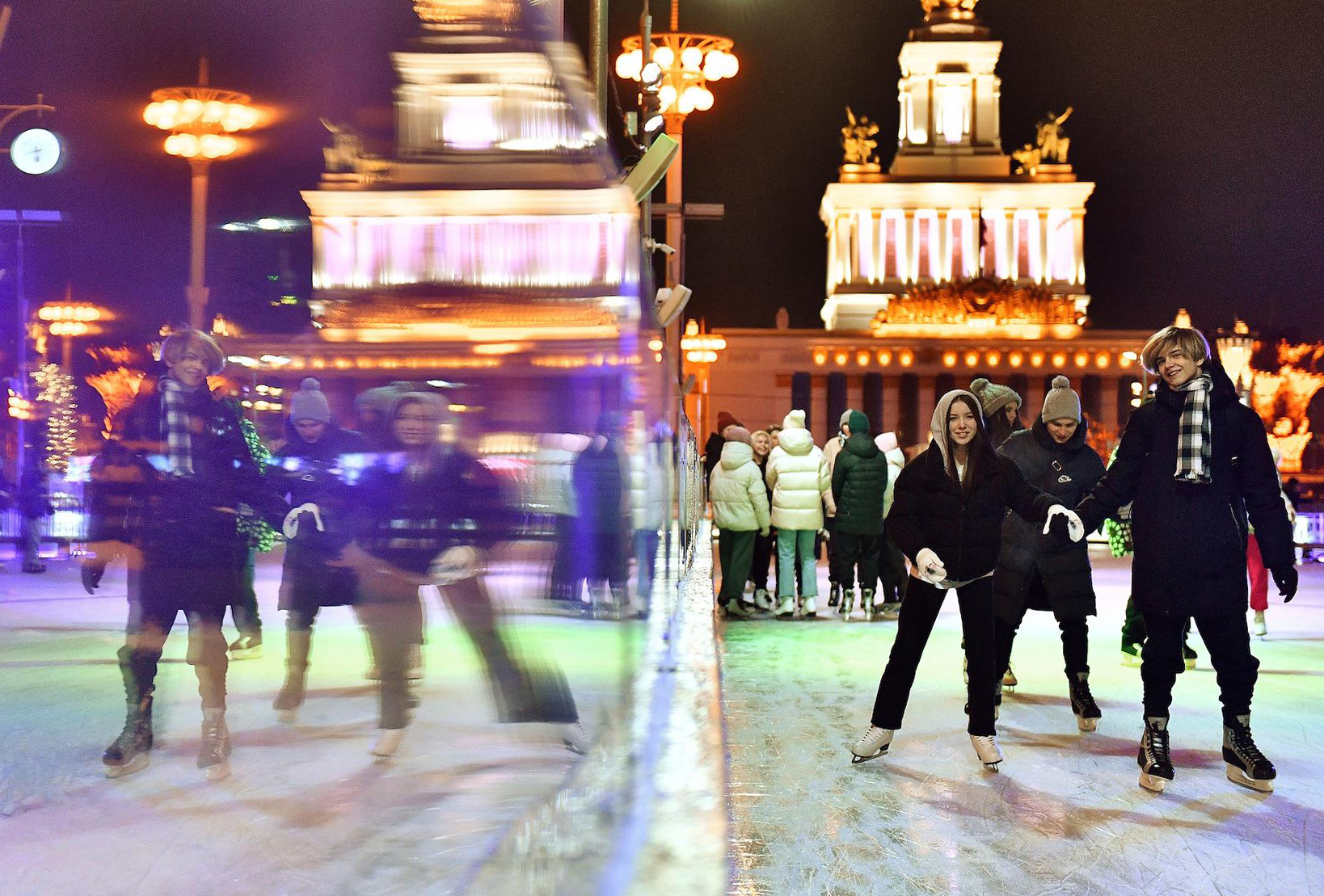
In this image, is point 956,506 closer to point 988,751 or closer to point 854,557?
point 988,751

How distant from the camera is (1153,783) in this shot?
466cm

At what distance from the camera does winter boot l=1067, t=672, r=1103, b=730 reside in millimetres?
5820

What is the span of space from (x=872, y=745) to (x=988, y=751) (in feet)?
1.42

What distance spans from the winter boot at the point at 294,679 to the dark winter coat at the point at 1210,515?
13.1 ft

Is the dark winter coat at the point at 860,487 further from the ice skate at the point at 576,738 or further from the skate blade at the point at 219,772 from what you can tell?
the skate blade at the point at 219,772

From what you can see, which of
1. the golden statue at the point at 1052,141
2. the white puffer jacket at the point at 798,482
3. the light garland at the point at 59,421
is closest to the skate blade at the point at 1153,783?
the light garland at the point at 59,421

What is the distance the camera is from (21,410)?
1.10 metres

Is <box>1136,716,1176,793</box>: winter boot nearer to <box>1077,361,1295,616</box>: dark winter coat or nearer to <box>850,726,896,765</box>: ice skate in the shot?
<box>1077,361,1295,616</box>: dark winter coat

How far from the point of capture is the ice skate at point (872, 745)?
198 inches

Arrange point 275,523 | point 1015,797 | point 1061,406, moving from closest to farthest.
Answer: point 275,523
point 1015,797
point 1061,406

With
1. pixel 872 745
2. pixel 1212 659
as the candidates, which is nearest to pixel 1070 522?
pixel 1212 659

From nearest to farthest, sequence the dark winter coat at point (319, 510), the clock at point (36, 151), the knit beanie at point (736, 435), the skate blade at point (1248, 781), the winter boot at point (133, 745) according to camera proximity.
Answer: the clock at point (36, 151) → the dark winter coat at point (319, 510) → the winter boot at point (133, 745) → the skate blade at point (1248, 781) → the knit beanie at point (736, 435)

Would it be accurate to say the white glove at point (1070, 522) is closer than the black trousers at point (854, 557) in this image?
Yes

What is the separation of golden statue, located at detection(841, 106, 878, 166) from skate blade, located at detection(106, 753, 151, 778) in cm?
6671
